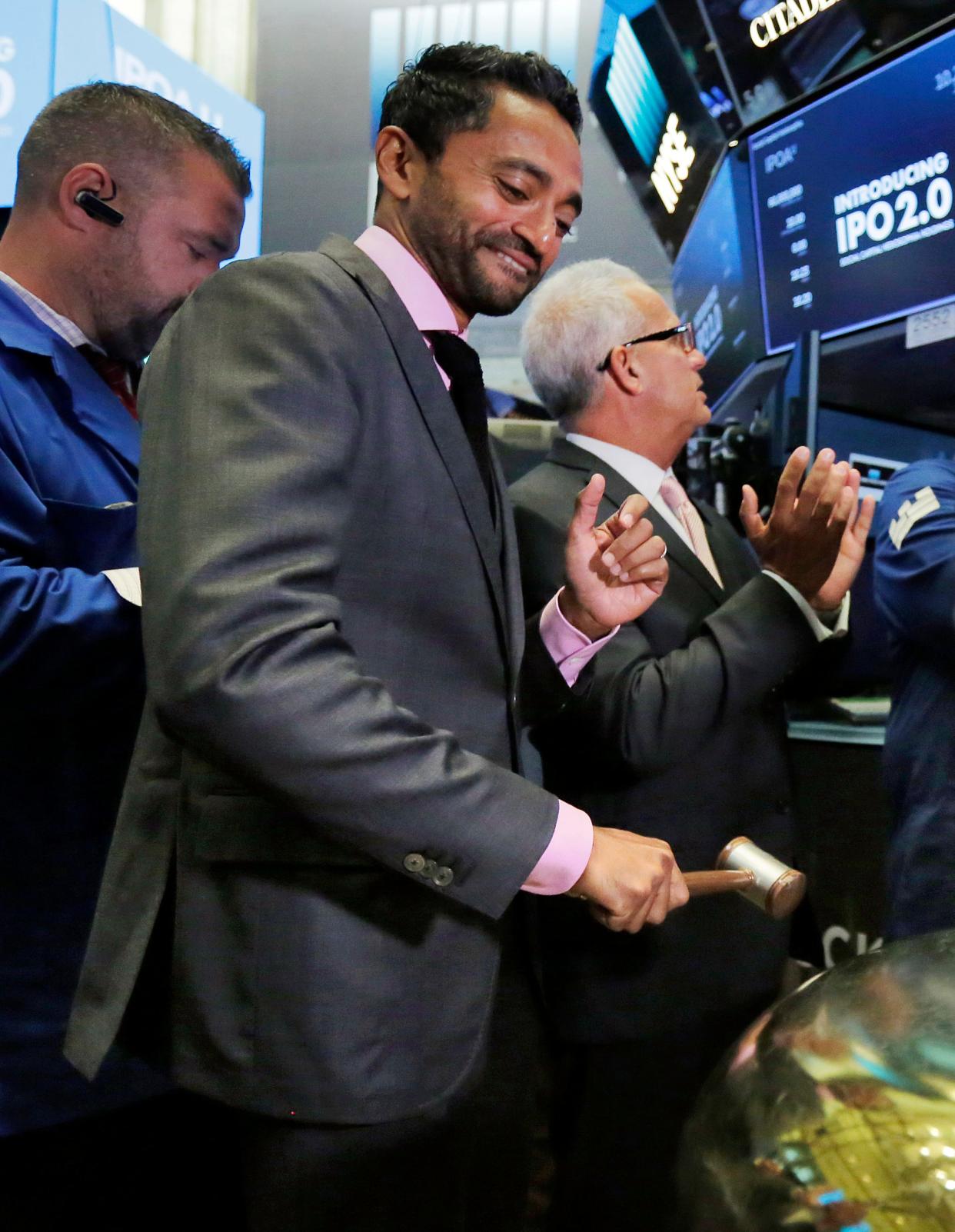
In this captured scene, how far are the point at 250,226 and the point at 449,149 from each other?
1.72m

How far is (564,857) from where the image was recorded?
942 mm

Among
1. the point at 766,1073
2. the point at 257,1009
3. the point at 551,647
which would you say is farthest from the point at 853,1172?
the point at 551,647

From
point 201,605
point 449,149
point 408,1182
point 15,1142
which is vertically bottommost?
point 15,1142

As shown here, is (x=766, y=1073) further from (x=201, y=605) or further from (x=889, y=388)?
(x=889, y=388)

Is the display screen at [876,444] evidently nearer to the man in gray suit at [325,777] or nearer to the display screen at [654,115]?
the display screen at [654,115]

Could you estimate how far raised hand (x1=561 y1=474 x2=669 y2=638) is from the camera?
135 cm

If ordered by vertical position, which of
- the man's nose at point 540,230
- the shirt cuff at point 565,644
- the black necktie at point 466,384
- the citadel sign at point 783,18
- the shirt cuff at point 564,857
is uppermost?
the citadel sign at point 783,18

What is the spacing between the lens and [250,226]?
2.80m

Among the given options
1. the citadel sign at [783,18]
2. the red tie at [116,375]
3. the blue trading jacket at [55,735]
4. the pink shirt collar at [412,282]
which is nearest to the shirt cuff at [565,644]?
the pink shirt collar at [412,282]

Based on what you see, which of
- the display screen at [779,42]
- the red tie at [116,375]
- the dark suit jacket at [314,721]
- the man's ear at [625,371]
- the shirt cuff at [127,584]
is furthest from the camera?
the display screen at [779,42]

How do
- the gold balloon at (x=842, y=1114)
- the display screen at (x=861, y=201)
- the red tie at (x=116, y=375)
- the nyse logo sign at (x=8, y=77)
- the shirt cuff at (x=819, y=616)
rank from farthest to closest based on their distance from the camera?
the nyse logo sign at (x=8, y=77) < the display screen at (x=861, y=201) < the shirt cuff at (x=819, y=616) < the red tie at (x=116, y=375) < the gold balloon at (x=842, y=1114)

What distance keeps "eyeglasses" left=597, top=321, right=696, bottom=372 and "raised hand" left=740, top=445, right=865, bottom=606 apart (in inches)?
15.2

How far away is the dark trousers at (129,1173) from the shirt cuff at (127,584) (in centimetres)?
61

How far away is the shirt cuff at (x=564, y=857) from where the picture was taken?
0.94m
